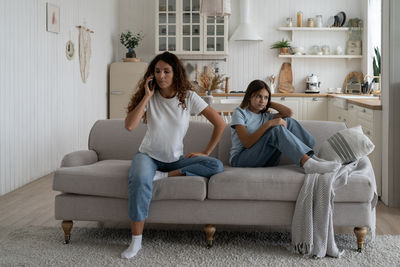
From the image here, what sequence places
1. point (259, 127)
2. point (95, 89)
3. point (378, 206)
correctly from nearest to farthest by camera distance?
point (259, 127) → point (378, 206) → point (95, 89)

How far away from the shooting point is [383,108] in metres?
4.38

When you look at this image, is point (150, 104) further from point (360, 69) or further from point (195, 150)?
point (360, 69)

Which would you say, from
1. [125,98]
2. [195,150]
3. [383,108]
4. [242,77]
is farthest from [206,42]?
[195,150]

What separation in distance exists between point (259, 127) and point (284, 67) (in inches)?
193

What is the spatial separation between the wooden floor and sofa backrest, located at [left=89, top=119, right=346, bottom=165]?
55 cm

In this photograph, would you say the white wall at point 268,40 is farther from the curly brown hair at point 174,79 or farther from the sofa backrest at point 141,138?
the curly brown hair at point 174,79

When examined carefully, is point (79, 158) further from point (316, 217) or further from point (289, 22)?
point (289, 22)

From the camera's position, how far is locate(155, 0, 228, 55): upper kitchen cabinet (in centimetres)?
809

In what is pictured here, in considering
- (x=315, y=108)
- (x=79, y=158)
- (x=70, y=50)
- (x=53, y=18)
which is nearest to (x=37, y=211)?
(x=79, y=158)

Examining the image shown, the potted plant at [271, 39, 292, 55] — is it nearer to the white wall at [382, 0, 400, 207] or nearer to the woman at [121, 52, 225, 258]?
the white wall at [382, 0, 400, 207]

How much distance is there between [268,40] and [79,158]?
5.38m

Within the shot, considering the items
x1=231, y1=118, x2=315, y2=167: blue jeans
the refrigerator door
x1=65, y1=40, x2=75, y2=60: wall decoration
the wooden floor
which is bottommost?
the wooden floor

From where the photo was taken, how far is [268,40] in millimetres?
8258

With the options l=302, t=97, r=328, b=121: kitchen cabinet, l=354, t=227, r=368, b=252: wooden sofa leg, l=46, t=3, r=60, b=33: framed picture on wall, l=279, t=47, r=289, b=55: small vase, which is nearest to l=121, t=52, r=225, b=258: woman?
l=354, t=227, r=368, b=252: wooden sofa leg
